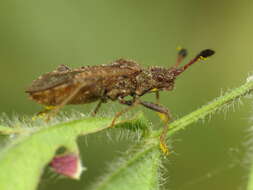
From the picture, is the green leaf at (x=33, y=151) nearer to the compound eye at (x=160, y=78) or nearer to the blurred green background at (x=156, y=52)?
the compound eye at (x=160, y=78)

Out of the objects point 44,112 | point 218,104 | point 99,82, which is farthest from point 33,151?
point 218,104

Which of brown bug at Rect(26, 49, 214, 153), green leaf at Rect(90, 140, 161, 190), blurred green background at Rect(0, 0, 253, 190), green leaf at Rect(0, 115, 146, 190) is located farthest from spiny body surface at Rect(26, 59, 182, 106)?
blurred green background at Rect(0, 0, 253, 190)

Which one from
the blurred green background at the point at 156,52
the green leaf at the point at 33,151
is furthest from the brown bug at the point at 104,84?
the blurred green background at the point at 156,52

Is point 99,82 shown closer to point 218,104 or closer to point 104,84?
point 104,84

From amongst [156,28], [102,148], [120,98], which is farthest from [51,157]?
[156,28]

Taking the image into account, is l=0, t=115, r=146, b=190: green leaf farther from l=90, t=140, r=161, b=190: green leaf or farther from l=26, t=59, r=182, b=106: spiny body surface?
l=26, t=59, r=182, b=106: spiny body surface

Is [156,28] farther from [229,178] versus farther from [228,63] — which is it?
[229,178]
